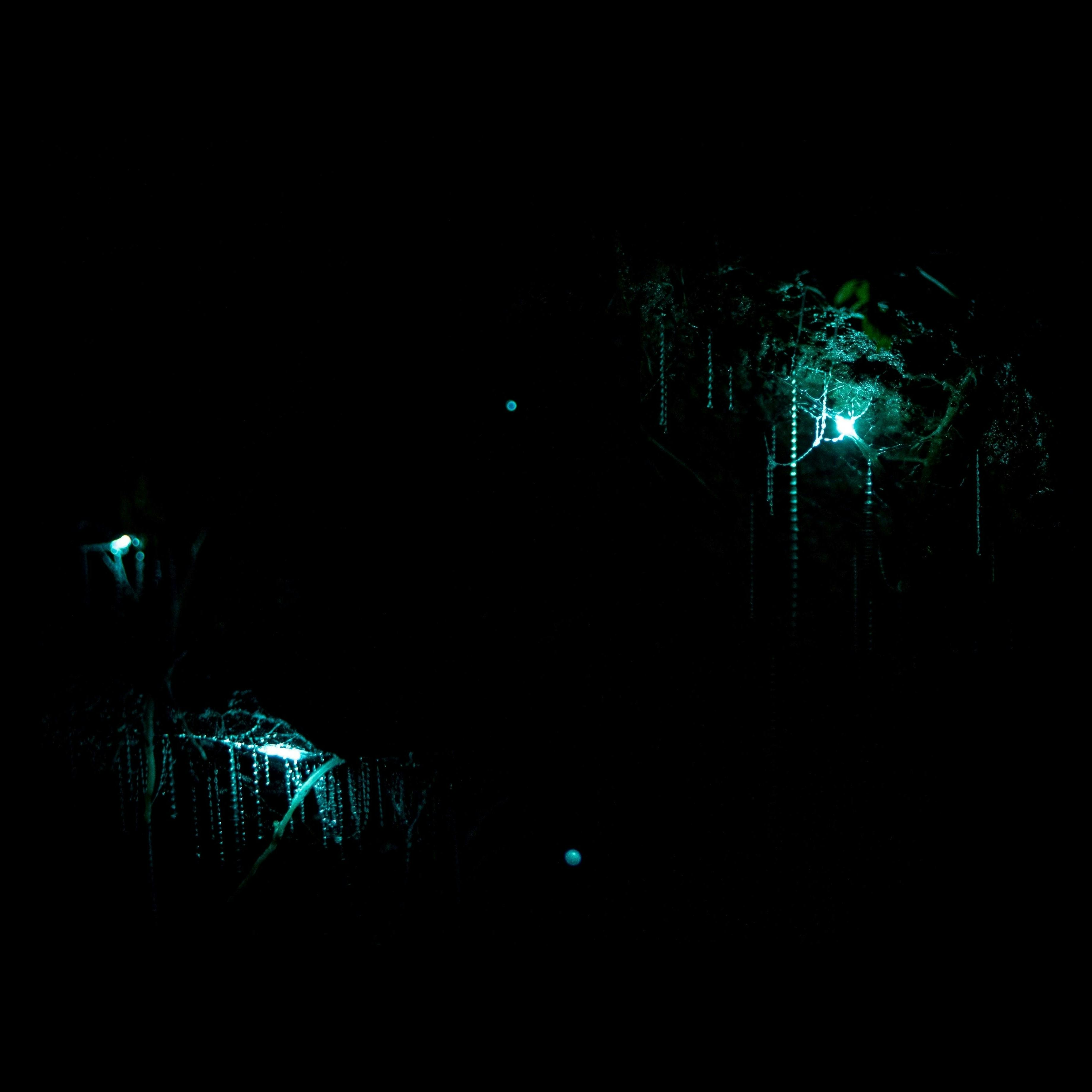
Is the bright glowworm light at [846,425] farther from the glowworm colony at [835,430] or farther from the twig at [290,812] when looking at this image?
the twig at [290,812]

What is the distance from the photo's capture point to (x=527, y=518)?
16.1 ft

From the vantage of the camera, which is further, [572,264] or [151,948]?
[151,948]

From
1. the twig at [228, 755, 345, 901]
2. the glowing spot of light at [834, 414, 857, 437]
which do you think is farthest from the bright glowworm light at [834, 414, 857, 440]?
the twig at [228, 755, 345, 901]

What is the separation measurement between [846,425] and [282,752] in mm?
3355

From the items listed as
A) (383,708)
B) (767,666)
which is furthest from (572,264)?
(383,708)

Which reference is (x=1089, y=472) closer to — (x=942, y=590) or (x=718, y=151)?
(x=942, y=590)

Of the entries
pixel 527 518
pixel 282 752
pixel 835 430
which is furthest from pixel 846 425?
pixel 282 752

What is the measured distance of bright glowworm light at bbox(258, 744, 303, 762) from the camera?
4324mm

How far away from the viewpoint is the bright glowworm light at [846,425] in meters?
3.72

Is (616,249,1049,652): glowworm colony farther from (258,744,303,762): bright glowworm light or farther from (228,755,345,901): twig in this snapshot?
(258,744,303,762): bright glowworm light

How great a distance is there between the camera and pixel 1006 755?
4059mm

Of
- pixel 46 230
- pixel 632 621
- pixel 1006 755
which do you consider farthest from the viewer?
pixel 632 621

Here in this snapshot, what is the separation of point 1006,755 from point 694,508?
2.02 meters

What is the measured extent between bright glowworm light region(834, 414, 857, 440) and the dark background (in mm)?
614
